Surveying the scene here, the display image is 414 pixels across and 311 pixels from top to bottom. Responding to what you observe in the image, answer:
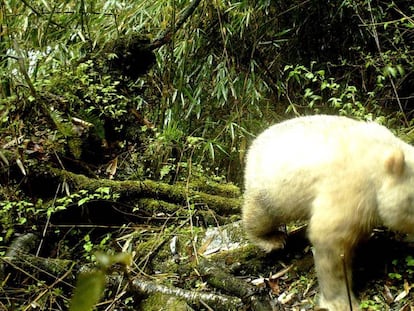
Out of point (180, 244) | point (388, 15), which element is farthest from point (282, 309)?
point (388, 15)

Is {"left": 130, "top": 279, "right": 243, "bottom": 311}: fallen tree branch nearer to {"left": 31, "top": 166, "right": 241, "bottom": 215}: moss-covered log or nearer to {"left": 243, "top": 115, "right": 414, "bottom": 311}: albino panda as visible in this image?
{"left": 243, "top": 115, "right": 414, "bottom": 311}: albino panda

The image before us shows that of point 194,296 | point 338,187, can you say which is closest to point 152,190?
point 194,296

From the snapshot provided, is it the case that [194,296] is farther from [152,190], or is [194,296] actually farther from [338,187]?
[152,190]

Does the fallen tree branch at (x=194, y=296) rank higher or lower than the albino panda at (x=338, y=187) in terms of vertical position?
lower

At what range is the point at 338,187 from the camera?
2.72 m

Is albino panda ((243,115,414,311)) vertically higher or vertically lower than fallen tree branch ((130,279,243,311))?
higher

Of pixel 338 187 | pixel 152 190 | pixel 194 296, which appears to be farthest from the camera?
pixel 152 190

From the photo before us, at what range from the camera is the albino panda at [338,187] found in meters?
2.69

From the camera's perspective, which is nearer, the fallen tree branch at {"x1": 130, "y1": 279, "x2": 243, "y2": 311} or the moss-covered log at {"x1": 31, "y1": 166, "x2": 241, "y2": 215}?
the fallen tree branch at {"x1": 130, "y1": 279, "x2": 243, "y2": 311}

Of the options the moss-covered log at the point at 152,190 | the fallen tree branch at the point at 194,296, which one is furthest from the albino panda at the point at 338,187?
the moss-covered log at the point at 152,190

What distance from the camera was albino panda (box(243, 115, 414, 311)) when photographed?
2.69 metres

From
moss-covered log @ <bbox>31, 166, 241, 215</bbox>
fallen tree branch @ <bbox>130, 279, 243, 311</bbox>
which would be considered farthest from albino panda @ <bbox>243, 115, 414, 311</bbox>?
moss-covered log @ <bbox>31, 166, 241, 215</bbox>

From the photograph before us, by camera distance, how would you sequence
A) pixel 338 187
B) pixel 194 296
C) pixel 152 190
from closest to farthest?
pixel 338 187
pixel 194 296
pixel 152 190

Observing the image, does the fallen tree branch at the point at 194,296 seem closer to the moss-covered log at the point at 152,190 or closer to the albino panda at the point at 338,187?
the albino panda at the point at 338,187
